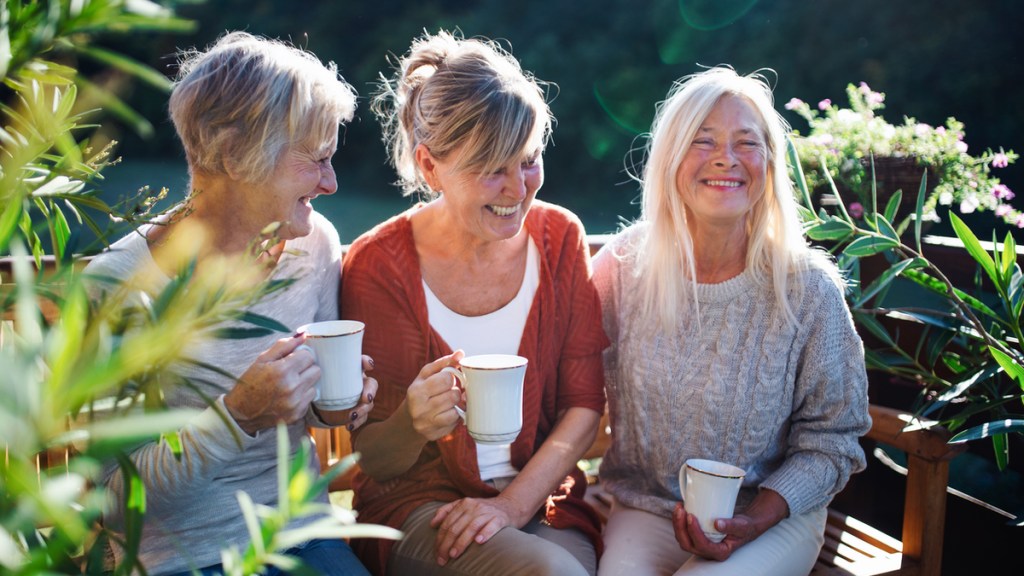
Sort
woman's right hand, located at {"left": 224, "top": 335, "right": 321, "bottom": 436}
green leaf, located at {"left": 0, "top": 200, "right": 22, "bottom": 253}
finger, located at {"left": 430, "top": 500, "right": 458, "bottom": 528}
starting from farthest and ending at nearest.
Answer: finger, located at {"left": 430, "top": 500, "right": 458, "bottom": 528}
woman's right hand, located at {"left": 224, "top": 335, "right": 321, "bottom": 436}
green leaf, located at {"left": 0, "top": 200, "right": 22, "bottom": 253}

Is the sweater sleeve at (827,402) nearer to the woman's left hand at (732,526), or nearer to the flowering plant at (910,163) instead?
the woman's left hand at (732,526)

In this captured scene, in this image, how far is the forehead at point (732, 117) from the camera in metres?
2.01

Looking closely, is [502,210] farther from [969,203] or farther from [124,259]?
[969,203]

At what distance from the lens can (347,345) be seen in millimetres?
1448

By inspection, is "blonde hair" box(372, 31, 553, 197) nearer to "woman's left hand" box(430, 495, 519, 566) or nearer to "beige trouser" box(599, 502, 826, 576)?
"woman's left hand" box(430, 495, 519, 566)

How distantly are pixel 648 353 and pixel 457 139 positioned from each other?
0.69m

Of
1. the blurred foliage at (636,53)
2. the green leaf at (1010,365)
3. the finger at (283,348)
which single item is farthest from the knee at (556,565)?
the blurred foliage at (636,53)

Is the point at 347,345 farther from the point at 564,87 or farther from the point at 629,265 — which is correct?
the point at 564,87

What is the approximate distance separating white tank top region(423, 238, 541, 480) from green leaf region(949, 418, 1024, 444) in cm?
100

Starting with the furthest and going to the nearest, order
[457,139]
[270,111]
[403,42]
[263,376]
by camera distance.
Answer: [403,42], [457,139], [270,111], [263,376]

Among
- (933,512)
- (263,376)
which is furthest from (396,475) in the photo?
(933,512)

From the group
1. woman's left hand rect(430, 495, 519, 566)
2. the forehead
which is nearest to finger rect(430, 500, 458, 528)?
woman's left hand rect(430, 495, 519, 566)

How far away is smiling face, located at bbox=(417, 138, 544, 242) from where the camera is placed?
1855mm

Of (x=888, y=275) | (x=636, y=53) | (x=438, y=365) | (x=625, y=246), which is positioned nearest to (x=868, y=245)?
(x=888, y=275)
